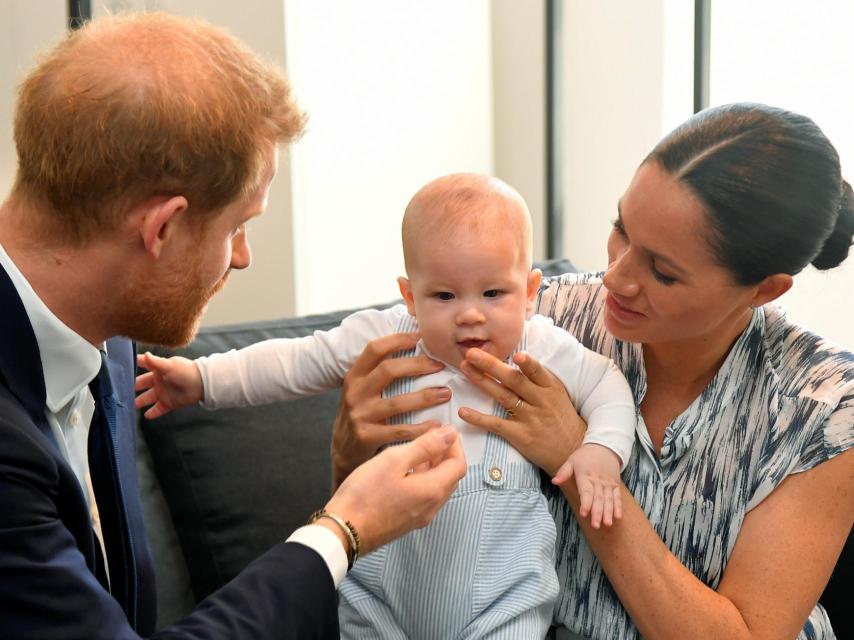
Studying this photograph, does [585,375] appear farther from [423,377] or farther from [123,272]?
[123,272]

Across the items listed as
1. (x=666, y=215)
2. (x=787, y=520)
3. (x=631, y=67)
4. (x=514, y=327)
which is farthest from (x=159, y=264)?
(x=631, y=67)

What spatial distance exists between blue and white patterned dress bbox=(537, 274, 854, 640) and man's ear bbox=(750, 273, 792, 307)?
0.30ft

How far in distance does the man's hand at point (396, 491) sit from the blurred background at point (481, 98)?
1.89m

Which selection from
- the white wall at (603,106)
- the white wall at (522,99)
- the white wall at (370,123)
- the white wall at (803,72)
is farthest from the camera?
the white wall at (522,99)

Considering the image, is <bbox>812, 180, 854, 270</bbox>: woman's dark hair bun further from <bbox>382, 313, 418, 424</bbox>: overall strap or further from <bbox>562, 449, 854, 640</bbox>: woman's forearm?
<bbox>382, 313, 418, 424</bbox>: overall strap

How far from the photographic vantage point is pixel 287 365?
6.05ft

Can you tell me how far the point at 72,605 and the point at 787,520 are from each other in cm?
102

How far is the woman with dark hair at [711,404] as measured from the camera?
62.7 inches

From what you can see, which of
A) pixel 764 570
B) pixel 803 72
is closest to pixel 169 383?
pixel 764 570

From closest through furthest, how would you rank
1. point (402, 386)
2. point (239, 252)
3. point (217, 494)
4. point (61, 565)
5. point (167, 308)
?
point (61, 565) < point (167, 308) < point (239, 252) < point (402, 386) < point (217, 494)

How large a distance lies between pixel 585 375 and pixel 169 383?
0.70 m

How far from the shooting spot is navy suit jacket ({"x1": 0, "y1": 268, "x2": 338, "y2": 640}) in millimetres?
1171

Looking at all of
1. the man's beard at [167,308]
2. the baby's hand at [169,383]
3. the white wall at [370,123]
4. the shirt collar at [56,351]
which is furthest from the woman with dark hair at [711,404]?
the white wall at [370,123]

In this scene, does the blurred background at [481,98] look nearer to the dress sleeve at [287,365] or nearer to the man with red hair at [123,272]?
the dress sleeve at [287,365]
